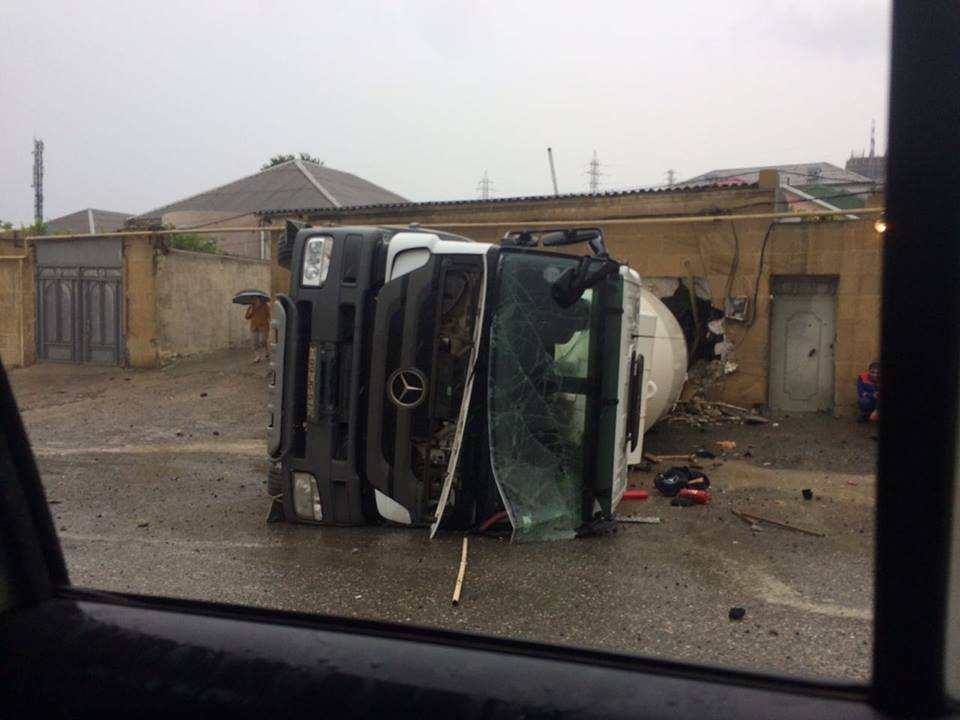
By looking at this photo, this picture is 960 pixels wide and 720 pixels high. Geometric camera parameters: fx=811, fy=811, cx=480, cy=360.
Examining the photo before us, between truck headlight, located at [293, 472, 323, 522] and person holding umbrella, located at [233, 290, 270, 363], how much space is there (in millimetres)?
9010

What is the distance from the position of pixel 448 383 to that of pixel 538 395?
Result: 608mm

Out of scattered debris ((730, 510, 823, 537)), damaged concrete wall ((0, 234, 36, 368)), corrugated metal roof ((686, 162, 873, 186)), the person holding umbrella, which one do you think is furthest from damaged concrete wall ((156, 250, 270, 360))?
scattered debris ((730, 510, 823, 537))

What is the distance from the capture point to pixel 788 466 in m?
8.62

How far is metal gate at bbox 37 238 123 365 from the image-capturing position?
52.9 ft

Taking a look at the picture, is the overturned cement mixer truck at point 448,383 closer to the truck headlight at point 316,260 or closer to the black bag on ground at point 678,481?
the truck headlight at point 316,260

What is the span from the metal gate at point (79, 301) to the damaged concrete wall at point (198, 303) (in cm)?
91

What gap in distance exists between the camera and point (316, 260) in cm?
566

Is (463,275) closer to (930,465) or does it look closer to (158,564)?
(158,564)

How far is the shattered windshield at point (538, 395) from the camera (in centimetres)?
536

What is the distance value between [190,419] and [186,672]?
34.4ft

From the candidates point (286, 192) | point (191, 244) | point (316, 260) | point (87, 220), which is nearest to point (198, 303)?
point (191, 244)

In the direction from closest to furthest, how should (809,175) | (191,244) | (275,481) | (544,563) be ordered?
(544,563)
(275,481)
(809,175)
(191,244)

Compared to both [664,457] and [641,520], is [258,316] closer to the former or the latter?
[664,457]

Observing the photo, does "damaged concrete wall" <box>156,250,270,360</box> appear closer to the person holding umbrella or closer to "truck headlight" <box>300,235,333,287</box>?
the person holding umbrella
